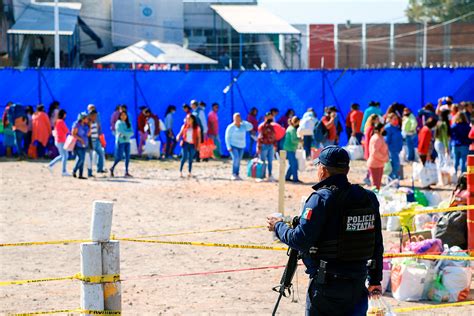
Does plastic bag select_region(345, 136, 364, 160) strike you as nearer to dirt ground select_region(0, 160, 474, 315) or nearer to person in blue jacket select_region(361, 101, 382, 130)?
person in blue jacket select_region(361, 101, 382, 130)

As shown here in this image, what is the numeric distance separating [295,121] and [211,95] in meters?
7.13

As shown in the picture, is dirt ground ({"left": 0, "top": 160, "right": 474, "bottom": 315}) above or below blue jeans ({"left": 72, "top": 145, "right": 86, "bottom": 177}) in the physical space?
below

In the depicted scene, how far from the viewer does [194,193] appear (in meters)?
19.2

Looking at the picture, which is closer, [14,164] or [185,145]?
[185,145]

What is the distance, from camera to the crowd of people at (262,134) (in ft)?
64.2

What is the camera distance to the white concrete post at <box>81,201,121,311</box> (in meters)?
6.72

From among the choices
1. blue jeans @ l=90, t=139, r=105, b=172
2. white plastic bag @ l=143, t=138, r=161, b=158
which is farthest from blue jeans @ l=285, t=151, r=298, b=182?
white plastic bag @ l=143, t=138, r=161, b=158

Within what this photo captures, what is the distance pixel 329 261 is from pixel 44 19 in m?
41.5

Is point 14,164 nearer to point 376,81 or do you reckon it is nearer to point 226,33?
point 376,81

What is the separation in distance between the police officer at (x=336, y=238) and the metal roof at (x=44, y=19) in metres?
37.7

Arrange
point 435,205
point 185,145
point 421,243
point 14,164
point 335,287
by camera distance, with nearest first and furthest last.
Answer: point 335,287 → point 421,243 → point 435,205 → point 185,145 → point 14,164

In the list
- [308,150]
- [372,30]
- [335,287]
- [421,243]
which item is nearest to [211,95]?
[308,150]

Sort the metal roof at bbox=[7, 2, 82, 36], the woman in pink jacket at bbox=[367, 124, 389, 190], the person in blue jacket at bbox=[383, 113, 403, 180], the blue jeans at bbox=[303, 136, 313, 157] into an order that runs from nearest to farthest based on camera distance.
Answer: the woman in pink jacket at bbox=[367, 124, 389, 190]
the person in blue jacket at bbox=[383, 113, 403, 180]
the blue jeans at bbox=[303, 136, 313, 157]
the metal roof at bbox=[7, 2, 82, 36]

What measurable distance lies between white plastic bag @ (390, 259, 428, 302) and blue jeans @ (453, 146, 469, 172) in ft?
33.4
